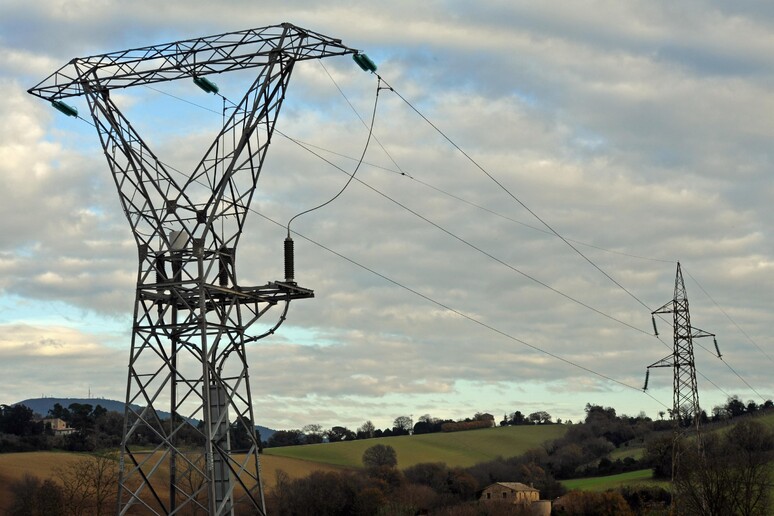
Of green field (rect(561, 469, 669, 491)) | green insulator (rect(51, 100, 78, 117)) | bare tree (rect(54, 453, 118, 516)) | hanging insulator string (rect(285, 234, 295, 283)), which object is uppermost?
green insulator (rect(51, 100, 78, 117))

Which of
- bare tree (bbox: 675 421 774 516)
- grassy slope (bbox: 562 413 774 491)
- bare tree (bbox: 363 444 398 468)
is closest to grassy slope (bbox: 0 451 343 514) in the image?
bare tree (bbox: 363 444 398 468)

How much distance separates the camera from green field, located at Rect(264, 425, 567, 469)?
168m

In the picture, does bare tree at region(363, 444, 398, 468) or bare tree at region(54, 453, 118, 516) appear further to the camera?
bare tree at region(363, 444, 398, 468)

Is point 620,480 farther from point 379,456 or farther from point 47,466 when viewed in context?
point 47,466

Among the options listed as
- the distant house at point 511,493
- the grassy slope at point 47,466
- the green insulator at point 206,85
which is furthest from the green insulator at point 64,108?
the distant house at point 511,493

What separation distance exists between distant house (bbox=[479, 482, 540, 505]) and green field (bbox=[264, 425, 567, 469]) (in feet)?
70.3

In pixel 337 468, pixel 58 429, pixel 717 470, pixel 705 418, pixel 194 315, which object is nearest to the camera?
pixel 194 315

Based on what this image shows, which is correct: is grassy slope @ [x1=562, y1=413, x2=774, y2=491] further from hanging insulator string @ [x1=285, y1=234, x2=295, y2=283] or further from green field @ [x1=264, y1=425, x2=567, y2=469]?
hanging insulator string @ [x1=285, y1=234, x2=295, y2=283]

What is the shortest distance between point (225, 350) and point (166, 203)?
4.92m

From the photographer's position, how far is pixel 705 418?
195125mm

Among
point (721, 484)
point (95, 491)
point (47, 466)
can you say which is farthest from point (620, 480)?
point (95, 491)

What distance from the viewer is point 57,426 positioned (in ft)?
589

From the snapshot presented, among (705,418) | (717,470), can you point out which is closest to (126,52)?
(717,470)

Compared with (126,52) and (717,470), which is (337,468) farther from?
(126,52)
